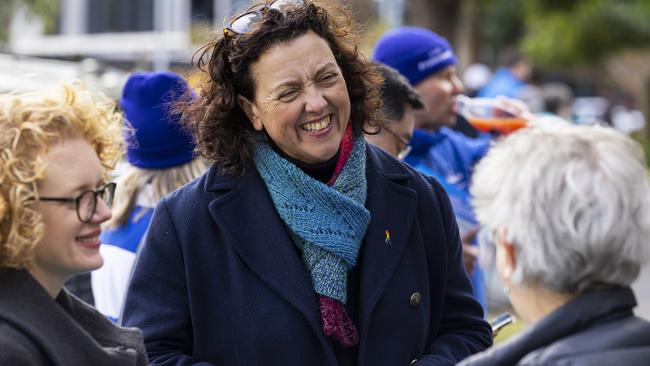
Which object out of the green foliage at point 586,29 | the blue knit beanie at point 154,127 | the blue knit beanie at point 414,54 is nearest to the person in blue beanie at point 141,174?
the blue knit beanie at point 154,127

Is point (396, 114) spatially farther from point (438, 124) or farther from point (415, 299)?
point (415, 299)

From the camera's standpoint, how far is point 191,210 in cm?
302

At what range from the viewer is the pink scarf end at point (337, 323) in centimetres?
290

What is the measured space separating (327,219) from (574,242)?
0.96m

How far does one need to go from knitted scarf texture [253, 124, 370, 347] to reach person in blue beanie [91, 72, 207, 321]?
1019 mm

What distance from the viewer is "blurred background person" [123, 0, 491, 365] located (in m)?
2.93

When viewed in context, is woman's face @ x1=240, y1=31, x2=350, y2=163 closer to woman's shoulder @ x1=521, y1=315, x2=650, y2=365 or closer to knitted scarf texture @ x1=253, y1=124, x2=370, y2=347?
knitted scarf texture @ x1=253, y1=124, x2=370, y2=347

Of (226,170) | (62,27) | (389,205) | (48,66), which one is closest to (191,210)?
(226,170)

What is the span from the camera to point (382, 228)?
10.1 feet

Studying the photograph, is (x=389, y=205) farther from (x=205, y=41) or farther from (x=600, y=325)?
(x=600, y=325)

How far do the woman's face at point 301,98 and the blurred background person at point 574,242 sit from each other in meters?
0.90

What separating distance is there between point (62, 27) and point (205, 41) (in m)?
24.0

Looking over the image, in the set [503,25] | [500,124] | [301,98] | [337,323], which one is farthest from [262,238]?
[503,25]

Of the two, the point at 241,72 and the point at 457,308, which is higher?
the point at 241,72
